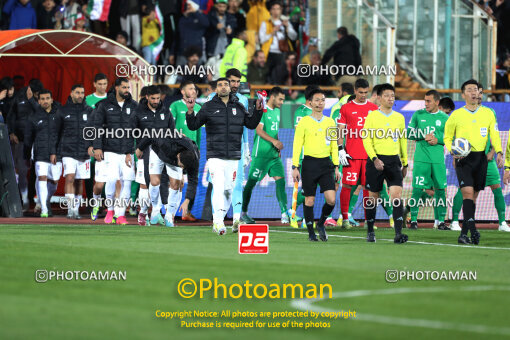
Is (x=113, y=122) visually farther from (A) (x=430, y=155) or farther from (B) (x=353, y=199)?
(A) (x=430, y=155)

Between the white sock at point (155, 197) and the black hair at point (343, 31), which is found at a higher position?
the black hair at point (343, 31)

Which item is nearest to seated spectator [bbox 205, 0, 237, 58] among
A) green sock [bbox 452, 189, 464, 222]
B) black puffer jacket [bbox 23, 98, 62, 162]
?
black puffer jacket [bbox 23, 98, 62, 162]

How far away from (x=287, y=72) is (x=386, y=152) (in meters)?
9.82

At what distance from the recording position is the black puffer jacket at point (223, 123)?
17.3m

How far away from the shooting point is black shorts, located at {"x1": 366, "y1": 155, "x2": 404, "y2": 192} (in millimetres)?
16125

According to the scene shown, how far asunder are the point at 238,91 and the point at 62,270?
8908 millimetres

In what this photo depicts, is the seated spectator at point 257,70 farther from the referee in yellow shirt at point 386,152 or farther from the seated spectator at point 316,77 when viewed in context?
the referee in yellow shirt at point 386,152

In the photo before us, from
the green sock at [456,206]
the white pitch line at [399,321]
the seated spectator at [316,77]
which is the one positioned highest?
the seated spectator at [316,77]

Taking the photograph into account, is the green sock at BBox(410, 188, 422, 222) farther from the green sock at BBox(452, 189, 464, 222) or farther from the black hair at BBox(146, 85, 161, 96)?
the black hair at BBox(146, 85, 161, 96)

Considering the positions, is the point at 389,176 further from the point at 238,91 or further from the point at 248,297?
the point at 248,297

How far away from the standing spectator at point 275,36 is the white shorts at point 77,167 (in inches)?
218

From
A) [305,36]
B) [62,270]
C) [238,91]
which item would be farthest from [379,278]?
[305,36]

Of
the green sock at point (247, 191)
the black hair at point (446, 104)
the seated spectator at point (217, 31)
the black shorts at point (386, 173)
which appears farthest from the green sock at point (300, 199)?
the seated spectator at point (217, 31)

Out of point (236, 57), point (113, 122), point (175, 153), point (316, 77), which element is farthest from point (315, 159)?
point (316, 77)
